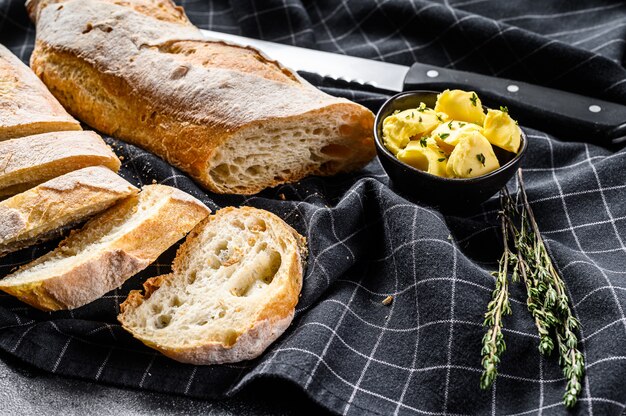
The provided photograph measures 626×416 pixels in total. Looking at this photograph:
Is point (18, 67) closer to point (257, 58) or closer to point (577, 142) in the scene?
point (257, 58)

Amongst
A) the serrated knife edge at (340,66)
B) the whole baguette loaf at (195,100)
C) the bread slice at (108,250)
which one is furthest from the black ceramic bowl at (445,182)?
the bread slice at (108,250)

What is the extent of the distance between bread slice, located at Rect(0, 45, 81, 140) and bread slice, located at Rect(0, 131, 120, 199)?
119mm

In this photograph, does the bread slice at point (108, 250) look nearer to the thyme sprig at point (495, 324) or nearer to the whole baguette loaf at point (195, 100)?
the whole baguette loaf at point (195, 100)

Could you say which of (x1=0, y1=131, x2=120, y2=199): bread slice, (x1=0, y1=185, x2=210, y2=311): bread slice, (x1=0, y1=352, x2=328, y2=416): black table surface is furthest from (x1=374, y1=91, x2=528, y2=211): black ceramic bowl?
(x1=0, y1=131, x2=120, y2=199): bread slice

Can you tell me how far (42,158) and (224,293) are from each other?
963 millimetres

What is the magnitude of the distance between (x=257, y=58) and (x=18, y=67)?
3.88 feet

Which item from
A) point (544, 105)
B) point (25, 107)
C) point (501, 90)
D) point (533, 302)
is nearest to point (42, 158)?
point (25, 107)

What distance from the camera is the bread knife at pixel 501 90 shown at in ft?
11.6

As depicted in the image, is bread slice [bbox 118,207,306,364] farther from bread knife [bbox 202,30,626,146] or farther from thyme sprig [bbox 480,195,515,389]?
bread knife [bbox 202,30,626,146]

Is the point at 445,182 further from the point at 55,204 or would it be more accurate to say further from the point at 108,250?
the point at 55,204

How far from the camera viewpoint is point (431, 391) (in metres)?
2.46

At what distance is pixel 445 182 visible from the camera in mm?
2951

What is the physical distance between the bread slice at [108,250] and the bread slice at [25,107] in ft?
1.90

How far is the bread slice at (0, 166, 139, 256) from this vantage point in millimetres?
2756
